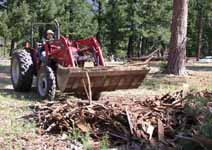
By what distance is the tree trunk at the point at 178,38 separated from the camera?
13336mm

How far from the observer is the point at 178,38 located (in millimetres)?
13352

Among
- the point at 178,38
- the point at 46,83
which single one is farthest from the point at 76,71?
the point at 178,38

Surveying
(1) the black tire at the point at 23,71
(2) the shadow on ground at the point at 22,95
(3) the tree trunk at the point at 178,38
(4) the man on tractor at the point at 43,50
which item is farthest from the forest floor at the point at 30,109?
(4) the man on tractor at the point at 43,50

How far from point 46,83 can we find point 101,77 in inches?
46.3

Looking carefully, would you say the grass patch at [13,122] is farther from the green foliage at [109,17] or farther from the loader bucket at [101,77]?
the green foliage at [109,17]

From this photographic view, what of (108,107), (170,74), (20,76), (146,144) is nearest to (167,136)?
(146,144)

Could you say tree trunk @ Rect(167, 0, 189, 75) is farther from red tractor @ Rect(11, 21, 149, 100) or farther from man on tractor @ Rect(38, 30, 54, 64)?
man on tractor @ Rect(38, 30, 54, 64)

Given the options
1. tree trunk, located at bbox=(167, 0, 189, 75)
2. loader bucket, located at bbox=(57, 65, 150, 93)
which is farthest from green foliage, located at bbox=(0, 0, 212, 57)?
loader bucket, located at bbox=(57, 65, 150, 93)

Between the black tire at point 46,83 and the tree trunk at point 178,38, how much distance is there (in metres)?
5.17

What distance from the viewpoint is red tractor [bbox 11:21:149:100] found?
8.55 meters

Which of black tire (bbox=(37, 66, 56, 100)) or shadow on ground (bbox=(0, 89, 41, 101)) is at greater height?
black tire (bbox=(37, 66, 56, 100))

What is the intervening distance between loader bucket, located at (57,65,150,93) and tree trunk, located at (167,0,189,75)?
4.41m

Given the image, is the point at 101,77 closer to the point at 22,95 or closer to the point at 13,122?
the point at 22,95

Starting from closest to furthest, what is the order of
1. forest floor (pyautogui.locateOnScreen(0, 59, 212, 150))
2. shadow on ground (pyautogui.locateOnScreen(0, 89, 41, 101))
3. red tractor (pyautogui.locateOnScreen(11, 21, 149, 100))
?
forest floor (pyautogui.locateOnScreen(0, 59, 212, 150)), red tractor (pyautogui.locateOnScreen(11, 21, 149, 100)), shadow on ground (pyautogui.locateOnScreen(0, 89, 41, 101))
